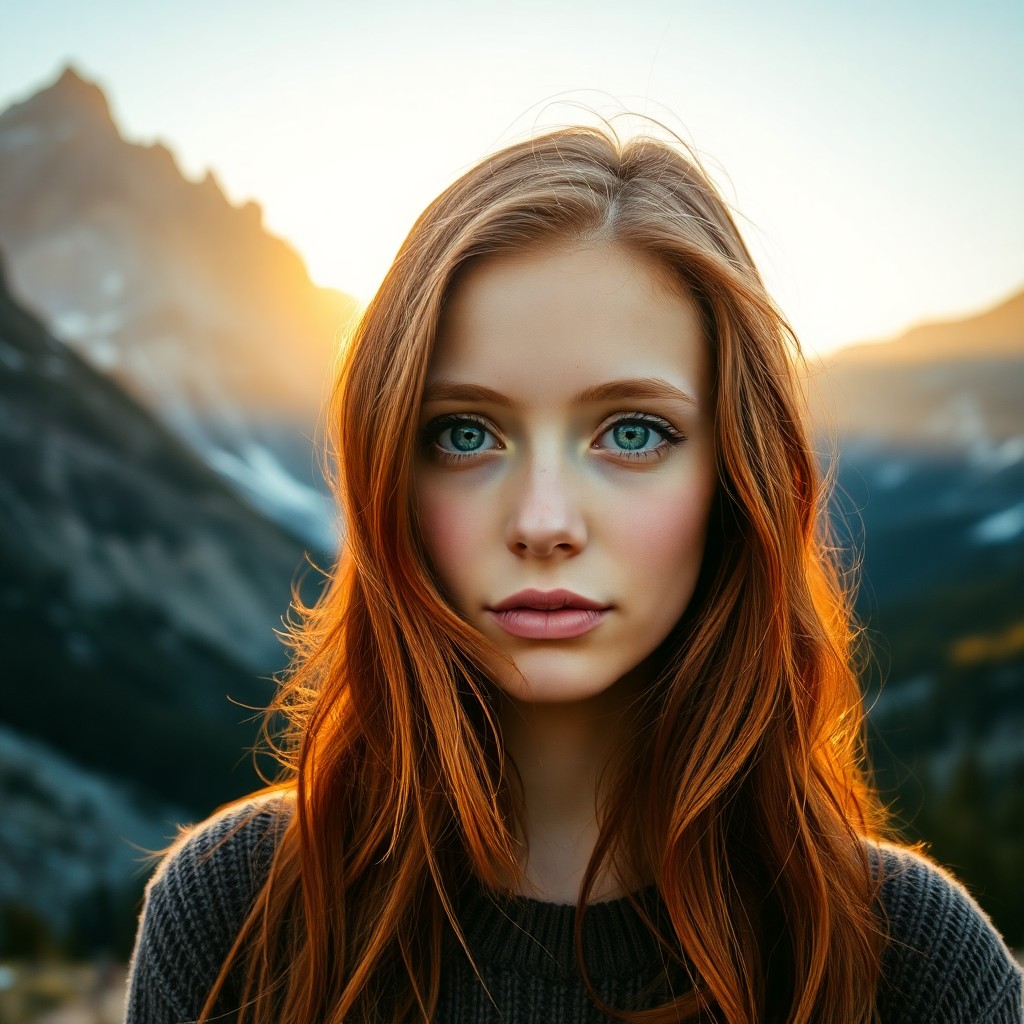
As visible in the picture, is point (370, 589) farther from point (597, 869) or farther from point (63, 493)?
point (63, 493)

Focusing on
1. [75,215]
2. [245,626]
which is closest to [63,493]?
[245,626]

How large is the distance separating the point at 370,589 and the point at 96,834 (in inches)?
87.3

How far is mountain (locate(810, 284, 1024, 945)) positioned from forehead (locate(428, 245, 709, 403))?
1.95 metres

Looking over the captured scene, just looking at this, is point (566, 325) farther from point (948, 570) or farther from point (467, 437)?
point (948, 570)

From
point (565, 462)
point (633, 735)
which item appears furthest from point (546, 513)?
point (633, 735)

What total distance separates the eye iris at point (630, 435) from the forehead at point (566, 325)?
0.22 ft

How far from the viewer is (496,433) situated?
1289 mm

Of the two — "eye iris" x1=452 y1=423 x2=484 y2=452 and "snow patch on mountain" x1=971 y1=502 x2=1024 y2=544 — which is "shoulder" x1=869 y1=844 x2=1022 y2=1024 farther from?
"snow patch on mountain" x1=971 y1=502 x2=1024 y2=544

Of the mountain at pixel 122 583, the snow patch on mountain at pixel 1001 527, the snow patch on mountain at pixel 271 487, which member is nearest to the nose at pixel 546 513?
the mountain at pixel 122 583

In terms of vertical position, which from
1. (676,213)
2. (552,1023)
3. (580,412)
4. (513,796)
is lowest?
(552,1023)

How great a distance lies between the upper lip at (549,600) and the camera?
123 cm

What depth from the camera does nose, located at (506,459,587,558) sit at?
47.3 inches

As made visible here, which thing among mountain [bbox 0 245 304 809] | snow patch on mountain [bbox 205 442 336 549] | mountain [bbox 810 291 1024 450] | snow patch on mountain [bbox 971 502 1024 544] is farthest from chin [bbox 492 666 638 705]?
snow patch on mountain [bbox 971 502 1024 544]

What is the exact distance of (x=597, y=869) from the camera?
139cm
